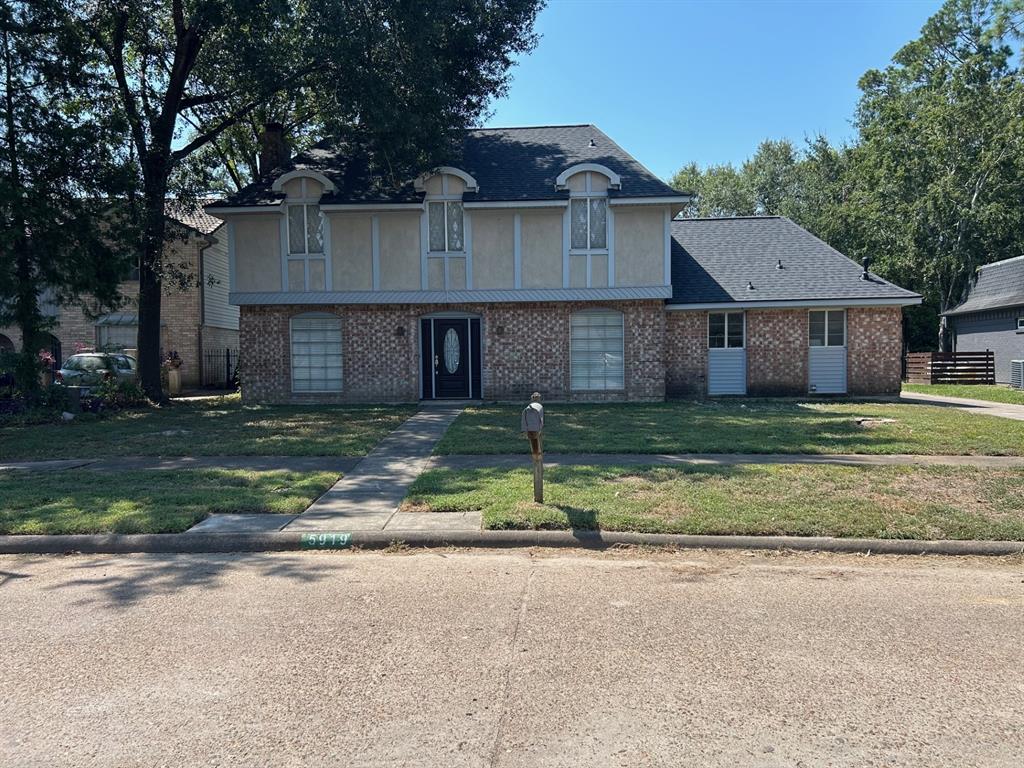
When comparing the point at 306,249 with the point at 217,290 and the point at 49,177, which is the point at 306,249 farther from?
the point at 217,290

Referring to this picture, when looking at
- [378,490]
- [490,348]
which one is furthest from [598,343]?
[378,490]

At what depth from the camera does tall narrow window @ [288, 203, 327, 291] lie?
18812 millimetres

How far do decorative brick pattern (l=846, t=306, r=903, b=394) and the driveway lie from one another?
15.3 metres

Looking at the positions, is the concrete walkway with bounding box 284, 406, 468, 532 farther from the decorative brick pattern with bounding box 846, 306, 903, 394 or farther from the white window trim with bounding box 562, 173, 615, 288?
the decorative brick pattern with bounding box 846, 306, 903, 394

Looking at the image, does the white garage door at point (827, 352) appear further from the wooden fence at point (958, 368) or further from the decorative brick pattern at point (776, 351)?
the wooden fence at point (958, 368)

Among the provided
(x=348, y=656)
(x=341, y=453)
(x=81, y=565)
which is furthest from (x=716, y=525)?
(x=341, y=453)

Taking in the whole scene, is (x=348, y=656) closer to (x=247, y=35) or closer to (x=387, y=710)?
(x=387, y=710)

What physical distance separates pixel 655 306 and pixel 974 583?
13.9 meters

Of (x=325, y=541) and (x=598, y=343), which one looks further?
(x=598, y=343)

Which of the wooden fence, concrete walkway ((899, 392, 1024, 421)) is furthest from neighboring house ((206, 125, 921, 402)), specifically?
the wooden fence

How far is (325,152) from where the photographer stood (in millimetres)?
21094

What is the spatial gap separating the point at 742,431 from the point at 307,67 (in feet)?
43.2

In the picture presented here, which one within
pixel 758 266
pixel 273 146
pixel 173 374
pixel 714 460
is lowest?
pixel 714 460

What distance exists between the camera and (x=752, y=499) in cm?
750
